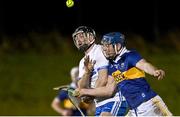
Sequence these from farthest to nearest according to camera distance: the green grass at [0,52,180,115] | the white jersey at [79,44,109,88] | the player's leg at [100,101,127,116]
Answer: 1. the green grass at [0,52,180,115]
2. the player's leg at [100,101,127,116]
3. the white jersey at [79,44,109,88]

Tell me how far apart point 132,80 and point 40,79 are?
13617 mm

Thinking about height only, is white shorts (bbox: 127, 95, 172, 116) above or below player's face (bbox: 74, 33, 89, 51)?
below

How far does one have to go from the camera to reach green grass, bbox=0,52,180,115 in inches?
883

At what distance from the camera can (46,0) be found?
26.8 metres

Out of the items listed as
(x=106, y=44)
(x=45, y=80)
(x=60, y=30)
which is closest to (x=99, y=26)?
(x=60, y=30)

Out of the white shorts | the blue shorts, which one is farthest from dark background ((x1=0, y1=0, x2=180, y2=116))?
the white shorts

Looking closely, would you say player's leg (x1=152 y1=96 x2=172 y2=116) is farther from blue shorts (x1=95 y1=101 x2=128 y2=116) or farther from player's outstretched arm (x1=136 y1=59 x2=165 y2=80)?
blue shorts (x1=95 y1=101 x2=128 y2=116)

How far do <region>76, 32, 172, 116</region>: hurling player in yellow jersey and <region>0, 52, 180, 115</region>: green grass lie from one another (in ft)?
34.1

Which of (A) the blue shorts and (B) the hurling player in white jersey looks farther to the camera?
(A) the blue shorts

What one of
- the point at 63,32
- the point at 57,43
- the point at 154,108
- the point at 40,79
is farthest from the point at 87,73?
the point at 63,32

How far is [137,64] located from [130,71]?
0.69 ft

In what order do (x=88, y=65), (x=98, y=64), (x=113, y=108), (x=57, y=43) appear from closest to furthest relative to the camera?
(x=88, y=65) → (x=98, y=64) → (x=113, y=108) → (x=57, y=43)

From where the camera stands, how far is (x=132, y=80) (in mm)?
10781

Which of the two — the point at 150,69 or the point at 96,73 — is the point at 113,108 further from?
the point at 150,69
